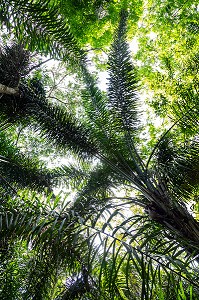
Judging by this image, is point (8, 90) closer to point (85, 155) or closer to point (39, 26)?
point (39, 26)

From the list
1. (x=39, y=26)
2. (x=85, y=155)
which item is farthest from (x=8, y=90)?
(x=85, y=155)

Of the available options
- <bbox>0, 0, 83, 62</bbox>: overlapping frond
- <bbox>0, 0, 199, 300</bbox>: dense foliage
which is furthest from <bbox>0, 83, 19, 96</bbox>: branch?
<bbox>0, 0, 83, 62</bbox>: overlapping frond

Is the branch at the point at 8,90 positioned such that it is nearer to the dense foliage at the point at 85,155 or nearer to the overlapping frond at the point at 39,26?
the dense foliage at the point at 85,155

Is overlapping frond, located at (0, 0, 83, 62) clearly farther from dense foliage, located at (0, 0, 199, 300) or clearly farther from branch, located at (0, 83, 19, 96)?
branch, located at (0, 83, 19, 96)

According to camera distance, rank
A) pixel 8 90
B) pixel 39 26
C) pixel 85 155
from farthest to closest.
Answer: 1. pixel 85 155
2. pixel 8 90
3. pixel 39 26

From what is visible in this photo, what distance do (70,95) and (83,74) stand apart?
4453 mm

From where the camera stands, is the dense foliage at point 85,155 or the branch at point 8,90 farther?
the branch at point 8,90

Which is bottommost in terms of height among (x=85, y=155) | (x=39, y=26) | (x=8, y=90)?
(x=85, y=155)

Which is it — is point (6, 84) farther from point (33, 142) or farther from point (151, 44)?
point (151, 44)

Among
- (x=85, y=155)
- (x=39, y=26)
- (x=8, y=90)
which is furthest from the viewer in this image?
(x=85, y=155)

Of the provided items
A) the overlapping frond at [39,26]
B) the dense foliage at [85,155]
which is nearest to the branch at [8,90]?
the dense foliage at [85,155]

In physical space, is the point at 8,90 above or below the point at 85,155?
above

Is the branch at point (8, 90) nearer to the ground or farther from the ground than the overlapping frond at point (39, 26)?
farther from the ground

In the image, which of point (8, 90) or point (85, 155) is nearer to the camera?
point (8, 90)
